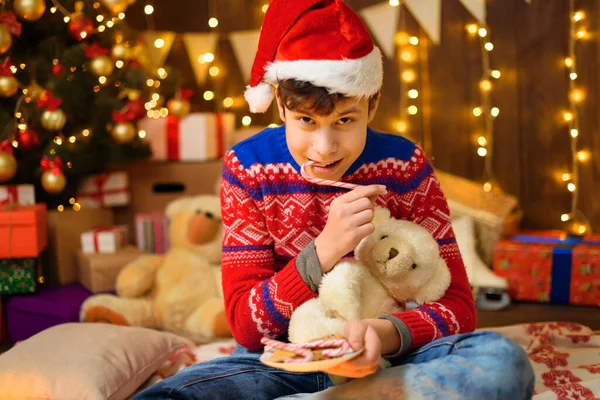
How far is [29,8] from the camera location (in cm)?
224

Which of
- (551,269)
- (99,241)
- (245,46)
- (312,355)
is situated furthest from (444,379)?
(245,46)

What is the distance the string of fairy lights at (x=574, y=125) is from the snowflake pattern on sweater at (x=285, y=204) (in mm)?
1432

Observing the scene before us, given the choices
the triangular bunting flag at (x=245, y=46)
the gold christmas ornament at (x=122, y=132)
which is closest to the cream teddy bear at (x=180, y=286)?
the gold christmas ornament at (x=122, y=132)

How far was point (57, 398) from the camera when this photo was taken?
4.83 ft

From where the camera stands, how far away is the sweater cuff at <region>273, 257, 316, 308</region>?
1157mm

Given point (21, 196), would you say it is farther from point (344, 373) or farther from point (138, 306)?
point (344, 373)

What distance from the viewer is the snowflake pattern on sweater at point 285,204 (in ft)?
4.21

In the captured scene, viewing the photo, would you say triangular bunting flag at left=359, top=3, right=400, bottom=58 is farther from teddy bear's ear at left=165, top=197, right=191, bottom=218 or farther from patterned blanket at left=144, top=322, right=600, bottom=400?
patterned blanket at left=144, top=322, right=600, bottom=400

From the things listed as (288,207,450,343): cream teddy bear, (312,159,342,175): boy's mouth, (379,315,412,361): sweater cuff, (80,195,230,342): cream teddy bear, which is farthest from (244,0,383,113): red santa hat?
(80,195,230,342): cream teddy bear

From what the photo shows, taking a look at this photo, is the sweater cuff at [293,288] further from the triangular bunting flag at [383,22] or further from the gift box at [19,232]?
the triangular bunting flag at [383,22]

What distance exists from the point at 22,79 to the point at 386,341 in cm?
181

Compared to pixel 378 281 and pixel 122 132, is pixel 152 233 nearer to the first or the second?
pixel 122 132

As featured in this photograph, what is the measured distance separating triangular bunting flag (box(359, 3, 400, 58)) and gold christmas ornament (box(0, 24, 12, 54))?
4.28 ft

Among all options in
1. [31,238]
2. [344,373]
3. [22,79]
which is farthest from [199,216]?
[344,373]
